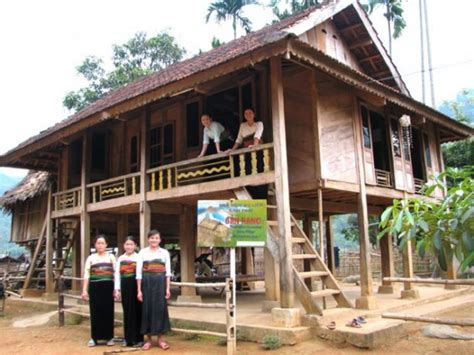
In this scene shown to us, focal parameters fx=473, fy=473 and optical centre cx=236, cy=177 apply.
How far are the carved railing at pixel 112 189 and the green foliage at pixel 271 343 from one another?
5.05m

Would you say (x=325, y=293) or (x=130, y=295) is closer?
(x=130, y=295)

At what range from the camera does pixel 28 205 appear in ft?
60.5

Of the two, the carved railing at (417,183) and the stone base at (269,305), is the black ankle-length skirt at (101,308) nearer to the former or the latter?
the stone base at (269,305)

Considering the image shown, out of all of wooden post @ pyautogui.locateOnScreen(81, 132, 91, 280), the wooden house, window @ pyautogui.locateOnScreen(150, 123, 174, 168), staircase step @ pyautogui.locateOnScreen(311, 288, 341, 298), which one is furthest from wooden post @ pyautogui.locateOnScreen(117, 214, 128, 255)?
staircase step @ pyautogui.locateOnScreen(311, 288, 341, 298)

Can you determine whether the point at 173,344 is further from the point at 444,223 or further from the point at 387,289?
the point at 387,289

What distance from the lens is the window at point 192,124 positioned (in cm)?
1054

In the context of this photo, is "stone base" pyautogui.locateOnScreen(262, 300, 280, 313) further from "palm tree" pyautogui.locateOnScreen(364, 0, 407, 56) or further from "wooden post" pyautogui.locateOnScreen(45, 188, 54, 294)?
"palm tree" pyautogui.locateOnScreen(364, 0, 407, 56)

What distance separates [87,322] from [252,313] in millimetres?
3811

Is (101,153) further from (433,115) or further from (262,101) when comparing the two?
(433,115)

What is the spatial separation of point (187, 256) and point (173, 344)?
3.32 metres

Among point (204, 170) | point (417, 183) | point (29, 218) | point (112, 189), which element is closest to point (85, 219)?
point (112, 189)

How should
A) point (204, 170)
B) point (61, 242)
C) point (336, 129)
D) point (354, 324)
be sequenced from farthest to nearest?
1. point (61, 242)
2. point (336, 129)
3. point (204, 170)
4. point (354, 324)

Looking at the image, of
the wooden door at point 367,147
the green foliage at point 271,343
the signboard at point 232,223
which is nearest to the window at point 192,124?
the wooden door at point 367,147

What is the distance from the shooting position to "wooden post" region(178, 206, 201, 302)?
10.3 m
